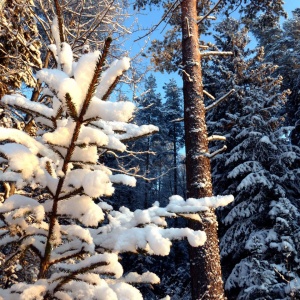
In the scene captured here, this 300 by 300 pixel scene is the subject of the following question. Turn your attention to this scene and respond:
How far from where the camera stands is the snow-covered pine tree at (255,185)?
357 inches

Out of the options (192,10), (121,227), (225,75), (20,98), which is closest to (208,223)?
(121,227)

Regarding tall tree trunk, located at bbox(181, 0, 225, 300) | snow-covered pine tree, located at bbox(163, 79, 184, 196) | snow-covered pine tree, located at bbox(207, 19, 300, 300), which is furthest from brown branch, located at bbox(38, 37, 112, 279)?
snow-covered pine tree, located at bbox(163, 79, 184, 196)

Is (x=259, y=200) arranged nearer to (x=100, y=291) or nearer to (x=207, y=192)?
(x=207, y=192)

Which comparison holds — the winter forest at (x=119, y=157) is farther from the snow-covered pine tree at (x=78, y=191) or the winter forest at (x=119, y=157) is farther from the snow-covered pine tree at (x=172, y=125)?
the snow-covered pine tree at (x=172, y=125)

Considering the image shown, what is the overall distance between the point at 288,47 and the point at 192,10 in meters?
20.5

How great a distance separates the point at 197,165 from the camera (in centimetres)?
444

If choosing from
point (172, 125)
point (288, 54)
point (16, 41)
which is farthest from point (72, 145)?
point (172, 125)

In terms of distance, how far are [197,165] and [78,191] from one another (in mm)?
3341

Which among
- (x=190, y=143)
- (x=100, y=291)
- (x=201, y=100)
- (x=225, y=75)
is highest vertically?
(x=225, y=75)

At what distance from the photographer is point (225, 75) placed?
45.2 ft

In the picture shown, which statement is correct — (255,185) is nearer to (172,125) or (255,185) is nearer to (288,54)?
(288,54)

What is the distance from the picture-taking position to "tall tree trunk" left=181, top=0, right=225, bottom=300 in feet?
12.8

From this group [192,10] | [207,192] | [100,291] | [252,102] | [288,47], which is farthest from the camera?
[288,47]

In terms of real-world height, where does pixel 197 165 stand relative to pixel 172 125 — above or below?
below
